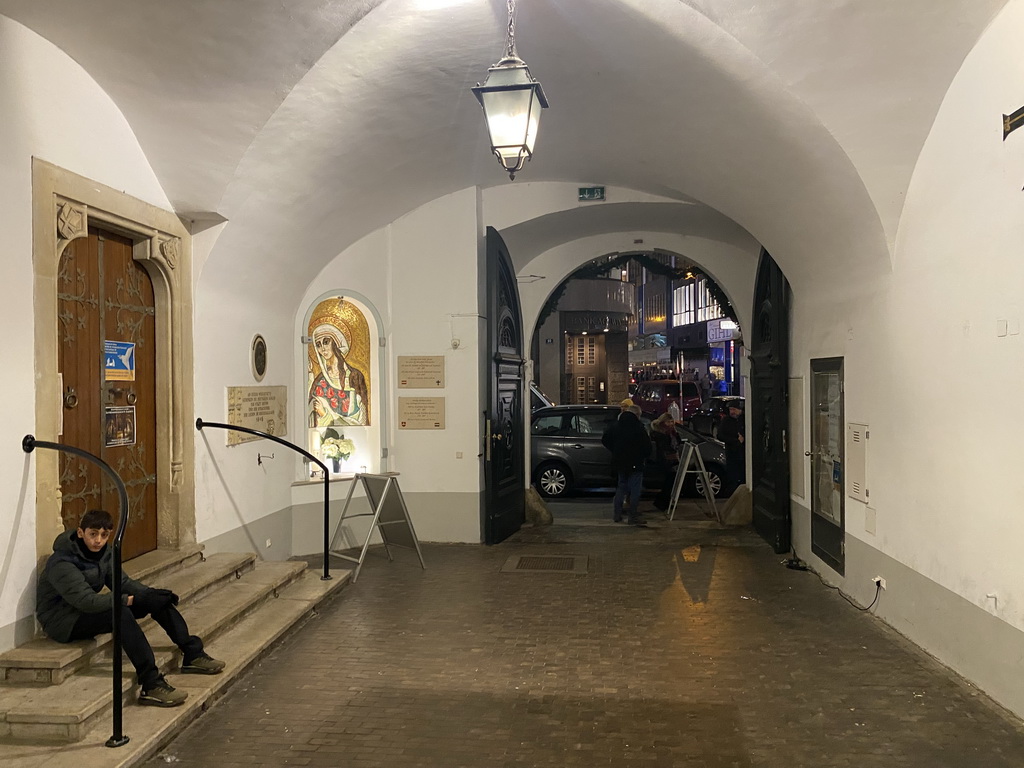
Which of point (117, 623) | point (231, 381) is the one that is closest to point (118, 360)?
point (231, 381)

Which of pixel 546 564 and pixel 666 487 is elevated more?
pixel 666 487

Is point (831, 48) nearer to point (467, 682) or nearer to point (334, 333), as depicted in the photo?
point (467, 682)

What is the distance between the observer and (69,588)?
13.8 ft

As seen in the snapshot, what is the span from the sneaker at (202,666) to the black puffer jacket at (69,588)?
0.57m

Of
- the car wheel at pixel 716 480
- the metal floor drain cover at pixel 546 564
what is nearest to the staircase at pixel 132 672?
the metal floor drain cover at pixel 546 564

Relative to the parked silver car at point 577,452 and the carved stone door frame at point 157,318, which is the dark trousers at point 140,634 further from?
the parked silver car at point 577,452

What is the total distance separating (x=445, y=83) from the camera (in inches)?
239

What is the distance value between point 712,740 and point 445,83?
16.3 feet

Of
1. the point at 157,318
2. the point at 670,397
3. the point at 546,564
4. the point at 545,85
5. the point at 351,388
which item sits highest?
the point at 545,85

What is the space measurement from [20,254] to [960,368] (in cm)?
563

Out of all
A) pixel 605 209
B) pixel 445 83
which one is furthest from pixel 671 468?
pixel 445 83

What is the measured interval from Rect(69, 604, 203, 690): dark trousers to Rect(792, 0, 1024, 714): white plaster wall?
4722mm

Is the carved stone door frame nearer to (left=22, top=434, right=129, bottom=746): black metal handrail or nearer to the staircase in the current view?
the staircase

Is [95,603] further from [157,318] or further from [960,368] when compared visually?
[960,368]
